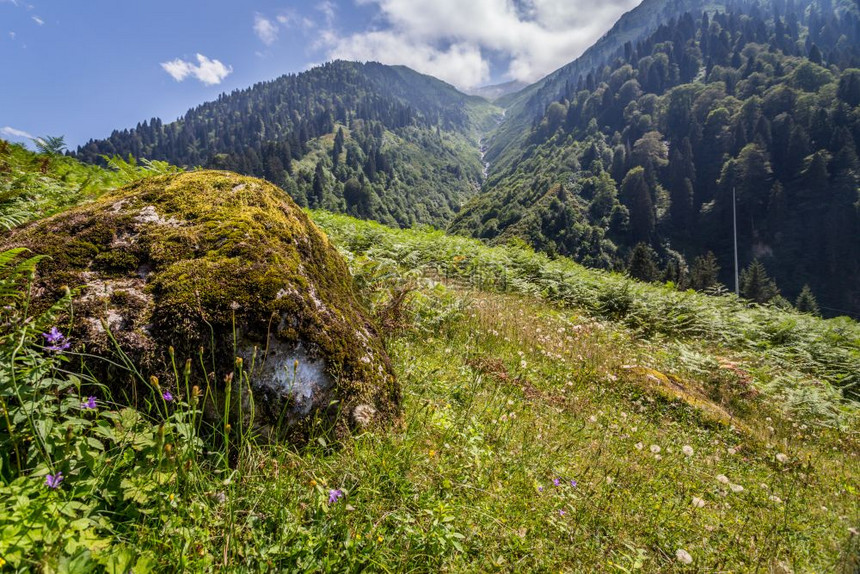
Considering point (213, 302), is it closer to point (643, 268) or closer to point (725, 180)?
point (643, 268)

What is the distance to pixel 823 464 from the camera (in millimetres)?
4621

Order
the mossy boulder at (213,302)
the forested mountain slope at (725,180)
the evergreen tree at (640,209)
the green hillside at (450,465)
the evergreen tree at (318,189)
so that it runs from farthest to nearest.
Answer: the evergreen tree at (318,189) → the evergreen tree at (640,209) → the forested mountain slope at (725,180) → the mossy boulder at (213,302) → the green hillside at (450,465)

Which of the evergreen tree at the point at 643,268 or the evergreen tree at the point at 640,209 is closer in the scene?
the evergreen tree at the point at 643,268

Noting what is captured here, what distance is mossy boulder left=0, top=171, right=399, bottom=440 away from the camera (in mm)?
2318

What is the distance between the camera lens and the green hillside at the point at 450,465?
5.00ft

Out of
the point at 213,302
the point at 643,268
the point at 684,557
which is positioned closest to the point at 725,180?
the point at 643,268

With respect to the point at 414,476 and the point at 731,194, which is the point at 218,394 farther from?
the point at 731,194

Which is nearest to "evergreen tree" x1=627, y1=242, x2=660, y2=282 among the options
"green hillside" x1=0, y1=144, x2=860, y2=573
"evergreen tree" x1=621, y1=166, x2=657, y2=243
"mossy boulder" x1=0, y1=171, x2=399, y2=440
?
"evergreen tree" x1=621, y1=166, x2=657, y2=243

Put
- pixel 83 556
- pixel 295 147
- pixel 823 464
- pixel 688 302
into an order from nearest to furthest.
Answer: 1. pixel 83 556
2. pixel 823 464
3. pixel 688 302
4. pixel 295 147

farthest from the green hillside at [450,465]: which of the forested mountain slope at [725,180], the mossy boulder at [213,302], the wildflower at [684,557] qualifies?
the forested mountain slope at [725,180]

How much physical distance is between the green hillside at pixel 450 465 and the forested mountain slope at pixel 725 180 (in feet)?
238

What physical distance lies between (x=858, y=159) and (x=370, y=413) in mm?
160085

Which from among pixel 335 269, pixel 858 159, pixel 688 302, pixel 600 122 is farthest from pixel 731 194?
pixel 335 269

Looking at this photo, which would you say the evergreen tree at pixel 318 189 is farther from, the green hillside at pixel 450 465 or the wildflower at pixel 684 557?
the wildflower at pixel 684 557
